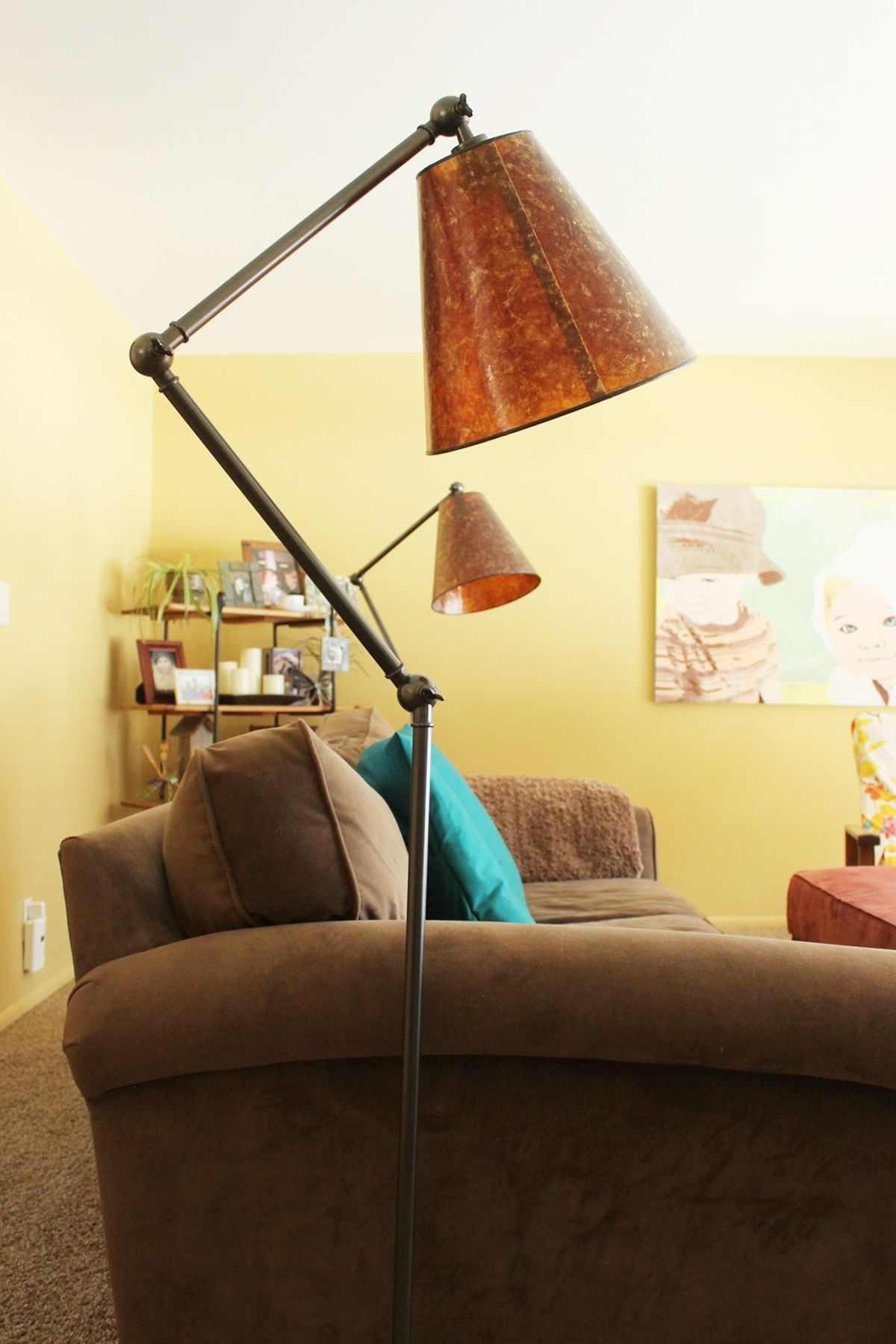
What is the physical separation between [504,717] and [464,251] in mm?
3645

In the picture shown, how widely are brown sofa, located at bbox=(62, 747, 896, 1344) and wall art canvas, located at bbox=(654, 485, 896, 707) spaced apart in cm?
338

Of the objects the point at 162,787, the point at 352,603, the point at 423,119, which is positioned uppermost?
the point at 423,119

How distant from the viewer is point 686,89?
264cm

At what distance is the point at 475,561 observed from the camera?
8.59 ft

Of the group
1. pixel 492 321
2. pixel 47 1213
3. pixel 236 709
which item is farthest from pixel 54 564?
pixel 492 321

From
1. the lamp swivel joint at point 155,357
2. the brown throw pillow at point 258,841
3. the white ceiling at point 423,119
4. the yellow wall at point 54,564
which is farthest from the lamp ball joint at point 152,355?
the yellow wall at point 54,564

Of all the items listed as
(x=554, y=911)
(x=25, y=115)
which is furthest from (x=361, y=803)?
(x=25, y=115)

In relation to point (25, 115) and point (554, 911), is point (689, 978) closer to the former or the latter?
point (554, 911)

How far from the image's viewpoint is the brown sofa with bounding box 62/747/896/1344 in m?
1.11

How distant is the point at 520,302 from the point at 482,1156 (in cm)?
90

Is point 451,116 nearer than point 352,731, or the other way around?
point 451,116

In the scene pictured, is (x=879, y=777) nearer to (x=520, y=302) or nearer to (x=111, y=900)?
(x=111, y=900)

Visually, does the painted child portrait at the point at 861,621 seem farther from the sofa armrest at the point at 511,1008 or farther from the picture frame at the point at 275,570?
the sofa armrest at the point at 511,1008

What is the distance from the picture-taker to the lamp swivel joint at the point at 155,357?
89cm
